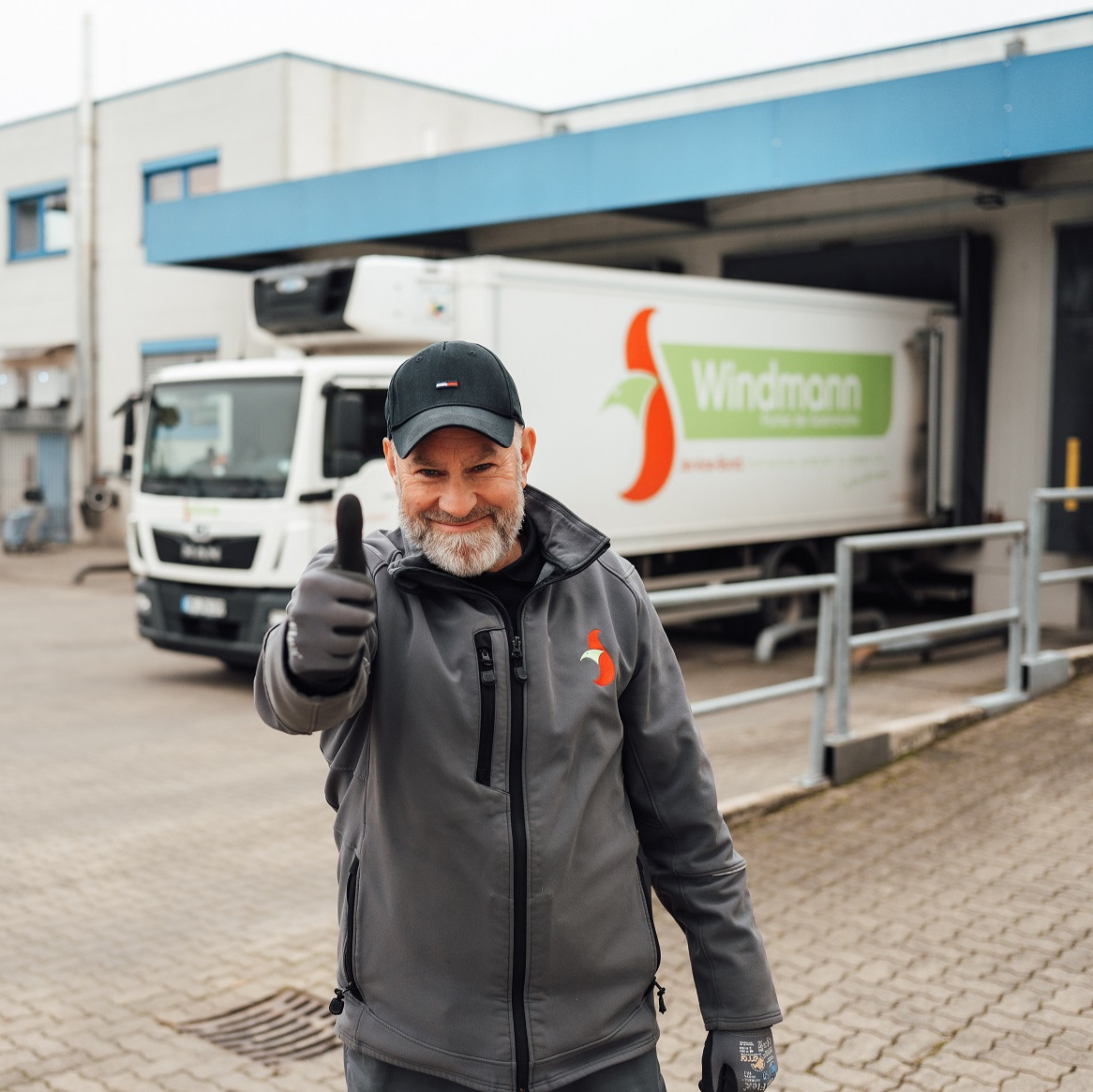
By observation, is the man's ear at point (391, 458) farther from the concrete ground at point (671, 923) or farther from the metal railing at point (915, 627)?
the metal railing at point (915, 627)

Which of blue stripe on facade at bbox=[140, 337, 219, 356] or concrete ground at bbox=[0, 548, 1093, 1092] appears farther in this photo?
blue stripe on facade at bbox=[140, 337, 219, 356]

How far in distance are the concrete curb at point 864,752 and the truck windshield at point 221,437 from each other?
4.70 m

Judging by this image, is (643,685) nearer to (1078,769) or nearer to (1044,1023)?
(1044,1023)

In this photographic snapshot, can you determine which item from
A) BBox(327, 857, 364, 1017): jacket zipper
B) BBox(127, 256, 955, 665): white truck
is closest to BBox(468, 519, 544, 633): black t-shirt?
BBox(327, 857, 364, 1017): jacket zipper

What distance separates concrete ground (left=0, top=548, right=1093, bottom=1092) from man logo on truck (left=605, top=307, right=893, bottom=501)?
9.16 feet

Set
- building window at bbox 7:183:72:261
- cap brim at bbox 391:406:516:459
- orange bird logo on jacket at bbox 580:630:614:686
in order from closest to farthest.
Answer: cap brim at bbox 391:406:516:459
orange bird logo on jacket at bbox 580:630:614:686
building window at bbox 7:183:72:261

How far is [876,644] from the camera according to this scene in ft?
24.1

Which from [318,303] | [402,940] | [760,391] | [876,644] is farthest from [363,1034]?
[760,391]

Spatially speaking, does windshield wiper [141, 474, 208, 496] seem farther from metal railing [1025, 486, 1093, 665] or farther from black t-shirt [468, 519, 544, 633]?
black t-shirt [468, 519, 544, 633]

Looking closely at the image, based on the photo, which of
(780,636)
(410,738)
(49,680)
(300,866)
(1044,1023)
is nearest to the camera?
(410,738)

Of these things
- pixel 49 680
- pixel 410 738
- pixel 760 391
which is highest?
pixel 760 391

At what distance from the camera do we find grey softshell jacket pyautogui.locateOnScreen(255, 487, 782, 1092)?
212 centimetres

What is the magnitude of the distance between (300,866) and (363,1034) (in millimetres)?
4048

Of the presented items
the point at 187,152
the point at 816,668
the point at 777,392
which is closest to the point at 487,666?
the point at 816,668
